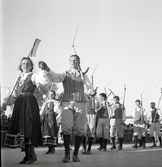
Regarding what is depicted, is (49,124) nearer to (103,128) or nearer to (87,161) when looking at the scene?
(87,161)

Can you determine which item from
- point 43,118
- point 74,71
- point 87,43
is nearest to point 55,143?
point 43,118

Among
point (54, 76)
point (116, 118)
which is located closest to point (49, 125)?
point (54, 76)

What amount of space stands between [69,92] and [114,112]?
12.8ft

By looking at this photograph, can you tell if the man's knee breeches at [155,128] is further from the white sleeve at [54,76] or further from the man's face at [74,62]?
the white sleeve at [54,76]

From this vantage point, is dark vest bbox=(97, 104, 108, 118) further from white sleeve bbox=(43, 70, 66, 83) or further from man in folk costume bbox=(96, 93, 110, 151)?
white sleeve bbox=(43, 70, 66, 83)

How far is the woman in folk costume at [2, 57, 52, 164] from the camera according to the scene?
11.7 ft

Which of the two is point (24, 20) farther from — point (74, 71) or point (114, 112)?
point (114, 112)

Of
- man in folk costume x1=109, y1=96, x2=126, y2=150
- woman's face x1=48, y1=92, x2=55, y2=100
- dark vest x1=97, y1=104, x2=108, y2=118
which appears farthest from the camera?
man in folk costume x1=109, y1=96, x2=126, y2=150

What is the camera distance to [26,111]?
12.0 ft

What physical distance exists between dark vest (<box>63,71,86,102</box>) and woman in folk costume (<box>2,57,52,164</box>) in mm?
270

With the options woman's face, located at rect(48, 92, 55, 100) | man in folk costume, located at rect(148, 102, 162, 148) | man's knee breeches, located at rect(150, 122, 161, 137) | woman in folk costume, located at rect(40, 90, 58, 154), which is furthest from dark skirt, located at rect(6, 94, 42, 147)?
man's knee breeches, located at rect(150, 122, 161, 137)

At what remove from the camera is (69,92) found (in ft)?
12.9

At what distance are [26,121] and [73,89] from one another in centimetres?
62

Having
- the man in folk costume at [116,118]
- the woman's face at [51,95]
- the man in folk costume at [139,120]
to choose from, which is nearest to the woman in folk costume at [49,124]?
the woman's face at [51,95]
